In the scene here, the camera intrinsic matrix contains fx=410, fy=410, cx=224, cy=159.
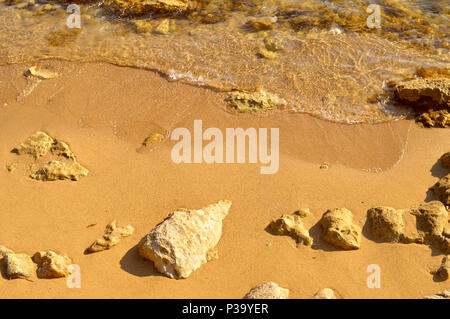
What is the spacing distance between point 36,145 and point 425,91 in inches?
164

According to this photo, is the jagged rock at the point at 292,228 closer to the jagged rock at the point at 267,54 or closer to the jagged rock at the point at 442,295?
the jagged rock at the point at 442,295

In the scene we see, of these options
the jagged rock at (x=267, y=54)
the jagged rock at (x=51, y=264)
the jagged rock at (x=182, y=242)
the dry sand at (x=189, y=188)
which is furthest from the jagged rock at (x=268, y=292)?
the jagged rock at (x=267, y=54)

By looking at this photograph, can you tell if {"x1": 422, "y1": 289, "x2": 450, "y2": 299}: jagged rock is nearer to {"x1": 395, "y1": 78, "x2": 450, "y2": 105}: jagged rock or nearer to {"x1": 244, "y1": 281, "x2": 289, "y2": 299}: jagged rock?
{"x1": 244, "y1": 281, "x2": 289, "y2": 299}: jagged rock

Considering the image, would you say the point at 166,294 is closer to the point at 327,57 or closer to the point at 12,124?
the point at 12,124

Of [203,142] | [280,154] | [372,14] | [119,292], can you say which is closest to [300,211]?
[280,154]

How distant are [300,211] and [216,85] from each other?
2152 millimetres

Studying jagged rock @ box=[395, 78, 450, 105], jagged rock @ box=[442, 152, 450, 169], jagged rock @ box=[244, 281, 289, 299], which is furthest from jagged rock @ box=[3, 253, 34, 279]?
jagged rock @ box=[395, 78, 450, 105]

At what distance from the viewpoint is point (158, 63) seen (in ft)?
17.3

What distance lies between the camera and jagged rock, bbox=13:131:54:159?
3.85 metres

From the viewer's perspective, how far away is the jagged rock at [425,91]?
15.1 ft

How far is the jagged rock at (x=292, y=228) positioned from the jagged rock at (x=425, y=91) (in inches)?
91.1

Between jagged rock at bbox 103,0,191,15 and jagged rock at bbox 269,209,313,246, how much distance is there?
14.7 ft

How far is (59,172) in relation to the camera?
3.65 metres

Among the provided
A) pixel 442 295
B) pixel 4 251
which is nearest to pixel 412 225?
pixel 442 295
